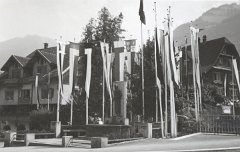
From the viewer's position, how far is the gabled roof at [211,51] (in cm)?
4884

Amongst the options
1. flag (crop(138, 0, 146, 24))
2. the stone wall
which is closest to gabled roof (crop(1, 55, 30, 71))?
flag (crop(138, 0, 146, 24))

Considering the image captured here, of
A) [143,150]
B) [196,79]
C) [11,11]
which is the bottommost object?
[143,150]

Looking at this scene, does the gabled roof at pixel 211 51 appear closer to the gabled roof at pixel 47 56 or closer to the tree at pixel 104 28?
the tree at pixel 104 28

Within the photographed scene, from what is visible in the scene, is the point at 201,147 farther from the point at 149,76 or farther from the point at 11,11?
the point at 149,76

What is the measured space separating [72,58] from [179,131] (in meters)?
8.06

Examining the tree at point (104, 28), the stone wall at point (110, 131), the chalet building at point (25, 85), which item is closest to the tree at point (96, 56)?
the tree at point (104, 28)

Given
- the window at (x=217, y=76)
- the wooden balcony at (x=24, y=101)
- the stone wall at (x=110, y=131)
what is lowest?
the stone wall at (x=110, y=131)

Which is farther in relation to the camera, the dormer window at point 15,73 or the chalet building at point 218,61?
the dormer window at point 15,73

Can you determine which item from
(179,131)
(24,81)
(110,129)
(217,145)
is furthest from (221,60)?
(217,145)

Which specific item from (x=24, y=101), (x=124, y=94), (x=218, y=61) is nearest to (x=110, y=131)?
(x=124, y=94)

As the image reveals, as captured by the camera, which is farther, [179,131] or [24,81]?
[24,81]

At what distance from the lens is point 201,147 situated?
15.0m

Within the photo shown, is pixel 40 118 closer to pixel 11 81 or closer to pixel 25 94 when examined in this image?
pixel 25 94

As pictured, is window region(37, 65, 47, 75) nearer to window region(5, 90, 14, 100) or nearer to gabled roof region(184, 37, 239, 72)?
window region(5, 90, 14, 100)
